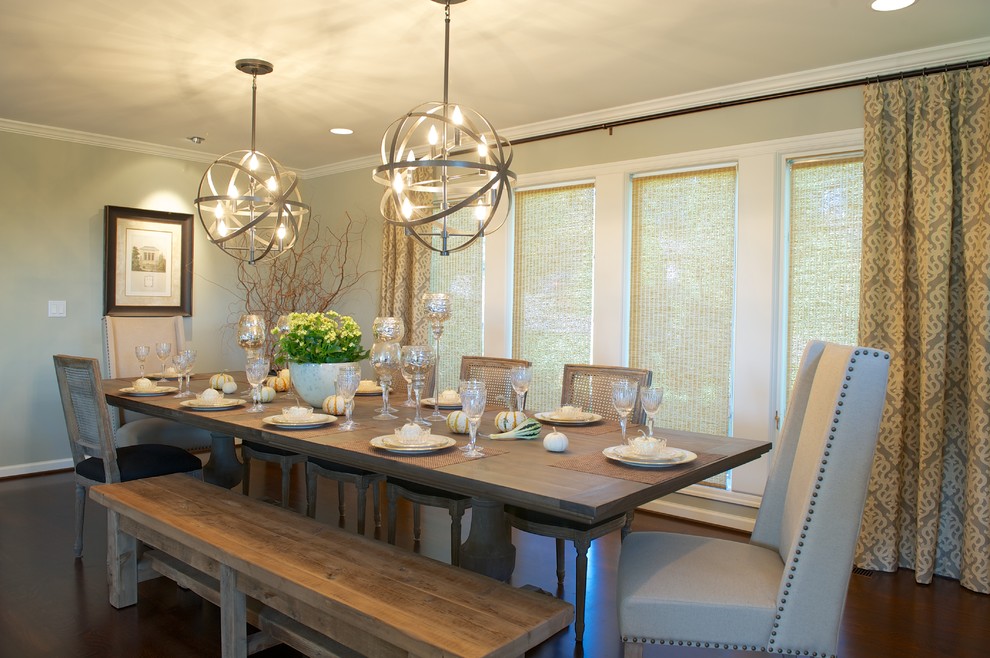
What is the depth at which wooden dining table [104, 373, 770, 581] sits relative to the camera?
70.3 inches

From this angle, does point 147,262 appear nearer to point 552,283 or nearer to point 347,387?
Result: point 552,283

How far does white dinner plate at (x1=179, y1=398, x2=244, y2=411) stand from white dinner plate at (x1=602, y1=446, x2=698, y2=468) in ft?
5.49

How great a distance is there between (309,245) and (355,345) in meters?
3.59

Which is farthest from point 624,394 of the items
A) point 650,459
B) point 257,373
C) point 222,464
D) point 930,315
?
point 222,464

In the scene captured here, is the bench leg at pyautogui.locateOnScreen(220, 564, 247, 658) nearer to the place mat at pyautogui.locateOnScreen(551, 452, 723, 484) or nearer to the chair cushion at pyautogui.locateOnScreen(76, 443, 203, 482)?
the place mat at pyautogui.locateOnScreen(551, 452, 723, 484)

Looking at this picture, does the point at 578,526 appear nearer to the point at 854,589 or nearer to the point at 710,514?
the point at 854,589

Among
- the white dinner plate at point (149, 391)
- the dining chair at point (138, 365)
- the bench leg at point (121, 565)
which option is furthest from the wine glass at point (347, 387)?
the dining chair at point (138, 365)

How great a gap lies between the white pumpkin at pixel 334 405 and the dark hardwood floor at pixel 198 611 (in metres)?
0.88

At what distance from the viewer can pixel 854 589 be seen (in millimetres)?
3145

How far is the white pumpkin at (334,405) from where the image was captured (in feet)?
9.27

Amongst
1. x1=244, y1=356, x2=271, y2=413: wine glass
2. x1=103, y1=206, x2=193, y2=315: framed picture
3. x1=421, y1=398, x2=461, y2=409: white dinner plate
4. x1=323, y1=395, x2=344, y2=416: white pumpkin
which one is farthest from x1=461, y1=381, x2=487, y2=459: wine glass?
x1=103, y1=206, x2=193, y2=315: framed picture

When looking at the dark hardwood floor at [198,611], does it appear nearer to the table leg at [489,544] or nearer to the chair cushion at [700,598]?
the table leg at [489,544]

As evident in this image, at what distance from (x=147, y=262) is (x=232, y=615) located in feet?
13.3

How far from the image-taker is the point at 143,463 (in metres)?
3.29
